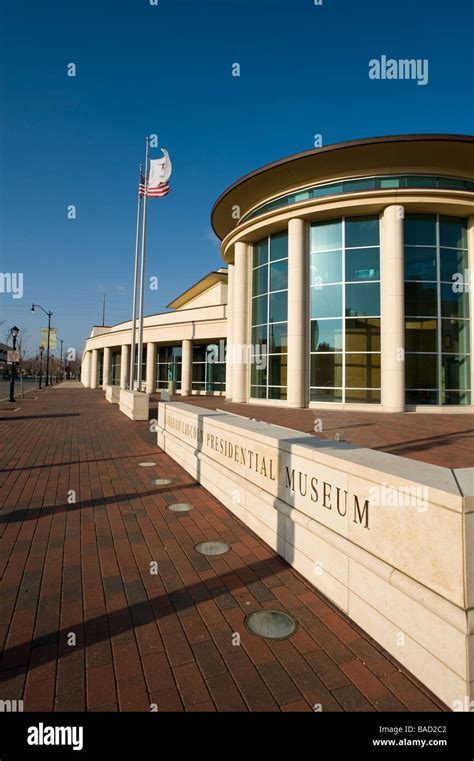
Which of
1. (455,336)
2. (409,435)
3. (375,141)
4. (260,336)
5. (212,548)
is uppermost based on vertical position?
(375,141)

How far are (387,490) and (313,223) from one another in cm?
1869

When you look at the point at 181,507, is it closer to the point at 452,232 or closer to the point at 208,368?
the point at 452,232

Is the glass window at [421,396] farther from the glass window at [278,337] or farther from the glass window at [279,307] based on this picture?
the glass window at [279,307]

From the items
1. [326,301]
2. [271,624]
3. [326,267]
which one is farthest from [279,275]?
[271,624]

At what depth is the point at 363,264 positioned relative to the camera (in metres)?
18.2

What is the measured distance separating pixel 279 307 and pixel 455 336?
8146mm

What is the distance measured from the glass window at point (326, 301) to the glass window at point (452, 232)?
204 inches

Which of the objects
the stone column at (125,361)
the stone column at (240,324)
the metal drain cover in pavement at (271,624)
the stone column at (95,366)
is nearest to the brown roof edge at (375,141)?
the stone column at (240,324)

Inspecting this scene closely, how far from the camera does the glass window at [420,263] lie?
58.9 ft

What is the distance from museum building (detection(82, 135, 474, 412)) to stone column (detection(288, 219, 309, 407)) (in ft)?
0.15

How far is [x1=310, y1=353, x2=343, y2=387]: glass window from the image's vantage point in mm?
18172

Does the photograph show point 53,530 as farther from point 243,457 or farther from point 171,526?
point 243,457

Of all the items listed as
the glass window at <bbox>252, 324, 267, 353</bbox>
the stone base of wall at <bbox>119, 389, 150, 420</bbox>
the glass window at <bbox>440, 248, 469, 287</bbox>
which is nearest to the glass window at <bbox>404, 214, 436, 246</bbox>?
the glass window at <bbox>440, 248, 469, 287</bbox>
